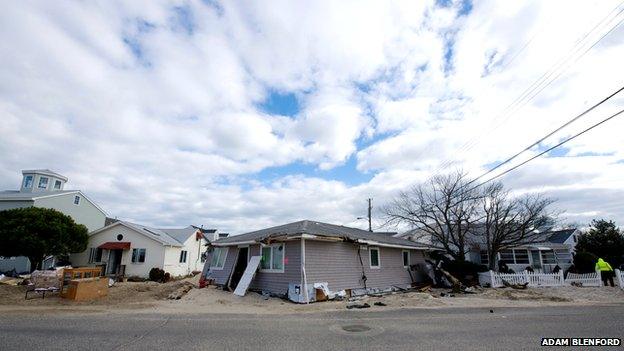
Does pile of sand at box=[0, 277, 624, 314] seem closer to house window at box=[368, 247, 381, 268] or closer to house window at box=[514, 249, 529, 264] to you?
house window at box=[368, 247, 381, 268]

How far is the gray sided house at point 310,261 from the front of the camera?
1512 cm

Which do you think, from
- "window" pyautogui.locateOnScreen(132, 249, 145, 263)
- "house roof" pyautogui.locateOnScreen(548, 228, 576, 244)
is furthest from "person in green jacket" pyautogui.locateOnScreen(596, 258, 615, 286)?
"window" pyautogui.locateOnScreen(132, 249, 145, 263)

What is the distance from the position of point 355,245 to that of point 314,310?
6.07m

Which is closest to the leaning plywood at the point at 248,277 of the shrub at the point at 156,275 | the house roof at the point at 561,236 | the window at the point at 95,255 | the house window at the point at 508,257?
the shrub at the point at 156,275

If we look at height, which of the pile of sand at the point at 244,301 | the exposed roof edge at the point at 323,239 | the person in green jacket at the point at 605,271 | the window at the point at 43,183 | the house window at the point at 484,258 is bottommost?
the pile of sand at the point at 244,301

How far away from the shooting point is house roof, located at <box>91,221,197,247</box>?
92.6 feet

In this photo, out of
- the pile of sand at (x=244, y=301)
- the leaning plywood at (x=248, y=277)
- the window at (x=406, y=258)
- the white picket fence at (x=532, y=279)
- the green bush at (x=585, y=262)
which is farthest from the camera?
the green bush at (x=585, y=262)

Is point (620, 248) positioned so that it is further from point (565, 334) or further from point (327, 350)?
point (327, 350)

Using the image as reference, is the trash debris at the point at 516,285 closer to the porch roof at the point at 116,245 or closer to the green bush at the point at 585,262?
the green bush at the point at 585,262

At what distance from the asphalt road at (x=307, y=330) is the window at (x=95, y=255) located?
1999 centimetres

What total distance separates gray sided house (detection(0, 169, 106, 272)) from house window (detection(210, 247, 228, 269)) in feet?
52.1

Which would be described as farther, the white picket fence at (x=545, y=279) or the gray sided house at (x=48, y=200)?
the gray sided house at (x=48, y=200)

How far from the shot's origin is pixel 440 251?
1047 inches

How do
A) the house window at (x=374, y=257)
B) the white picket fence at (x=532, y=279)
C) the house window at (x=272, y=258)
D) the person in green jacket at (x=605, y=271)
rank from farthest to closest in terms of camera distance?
the white picket fence at (x=532, y=279) → the person in green jacket at (x=605, y=271) → the house window at (x=374, y=257) → the house window at (x=272, y=258)
